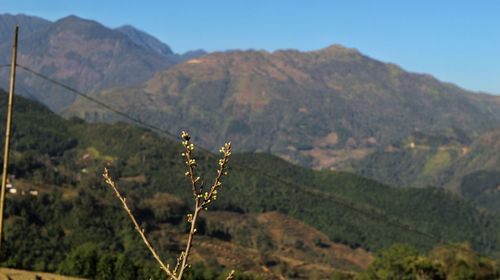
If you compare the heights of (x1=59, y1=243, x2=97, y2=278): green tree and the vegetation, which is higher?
the vegetation

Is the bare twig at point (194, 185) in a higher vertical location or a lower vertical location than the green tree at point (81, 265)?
higher

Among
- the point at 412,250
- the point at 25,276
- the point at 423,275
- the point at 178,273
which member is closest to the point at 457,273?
the point at 423,275

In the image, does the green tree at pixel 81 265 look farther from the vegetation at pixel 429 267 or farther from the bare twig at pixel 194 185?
the bare twig at pixel 194 185

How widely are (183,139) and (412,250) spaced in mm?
167978

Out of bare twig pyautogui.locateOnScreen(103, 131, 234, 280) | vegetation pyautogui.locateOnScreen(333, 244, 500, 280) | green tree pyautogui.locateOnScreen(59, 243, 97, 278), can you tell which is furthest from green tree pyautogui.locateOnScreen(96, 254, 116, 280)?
bare twig pyautogui.locateOnScreen(103, 131, 234, 280)

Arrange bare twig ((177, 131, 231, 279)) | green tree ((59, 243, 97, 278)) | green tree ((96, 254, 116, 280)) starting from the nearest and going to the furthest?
bare twig ((177, 131, 231, 279)) < green tree ((96, 254, 116, 280)) < green tree ((59, 243, 97, 278))

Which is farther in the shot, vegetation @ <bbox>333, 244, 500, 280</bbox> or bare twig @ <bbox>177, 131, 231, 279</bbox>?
vegetation @ <bbox>333, 244, 500, 280</bbox>

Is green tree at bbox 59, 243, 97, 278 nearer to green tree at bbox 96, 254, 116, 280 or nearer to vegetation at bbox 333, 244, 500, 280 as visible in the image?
green tree at bbox 96, 254, 116, 280

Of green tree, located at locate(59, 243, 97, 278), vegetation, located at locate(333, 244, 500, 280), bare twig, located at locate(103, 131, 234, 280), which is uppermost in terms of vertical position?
bare twig, located at locate(103, 131, 234, 280)

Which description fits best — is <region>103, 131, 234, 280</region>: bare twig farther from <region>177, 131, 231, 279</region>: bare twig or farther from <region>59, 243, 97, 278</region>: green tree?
<region>59, 243, 97, 278</region>: green tree

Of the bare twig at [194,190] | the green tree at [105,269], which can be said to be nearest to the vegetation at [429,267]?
the green tree at [105,269]

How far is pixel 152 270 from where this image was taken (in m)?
143

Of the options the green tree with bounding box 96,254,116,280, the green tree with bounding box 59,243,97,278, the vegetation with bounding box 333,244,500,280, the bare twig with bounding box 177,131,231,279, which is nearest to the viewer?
the bare twig with bounding box 177,131,231,279

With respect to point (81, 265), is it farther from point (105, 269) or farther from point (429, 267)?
point (429, 267)
